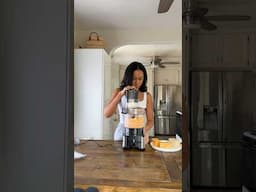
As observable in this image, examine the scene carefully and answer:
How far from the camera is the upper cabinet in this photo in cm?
331

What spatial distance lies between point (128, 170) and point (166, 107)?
16.9 feet

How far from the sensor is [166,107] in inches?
247

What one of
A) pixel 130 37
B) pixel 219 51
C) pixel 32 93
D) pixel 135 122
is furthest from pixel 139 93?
pixel 219 51

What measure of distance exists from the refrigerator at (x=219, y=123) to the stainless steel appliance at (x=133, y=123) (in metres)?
1.64

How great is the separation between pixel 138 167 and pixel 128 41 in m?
2.36

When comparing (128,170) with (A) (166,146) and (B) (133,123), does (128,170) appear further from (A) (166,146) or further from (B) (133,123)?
(A) (166,146)

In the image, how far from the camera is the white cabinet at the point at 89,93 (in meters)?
3.01

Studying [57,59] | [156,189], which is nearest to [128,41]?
[156,189]

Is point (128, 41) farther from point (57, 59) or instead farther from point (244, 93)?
point (57, 59)

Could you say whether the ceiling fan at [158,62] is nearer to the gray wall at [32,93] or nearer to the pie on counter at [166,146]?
the pie on counter at [166,146]

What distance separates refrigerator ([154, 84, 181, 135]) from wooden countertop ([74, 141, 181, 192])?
15.0 ft

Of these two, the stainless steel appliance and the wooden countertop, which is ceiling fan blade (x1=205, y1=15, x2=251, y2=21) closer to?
the stainless steel appliance

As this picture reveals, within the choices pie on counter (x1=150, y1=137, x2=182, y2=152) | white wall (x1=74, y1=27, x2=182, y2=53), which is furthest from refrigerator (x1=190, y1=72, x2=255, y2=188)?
pie on counter (x1=150, y1=137, x2=182, y2=152)

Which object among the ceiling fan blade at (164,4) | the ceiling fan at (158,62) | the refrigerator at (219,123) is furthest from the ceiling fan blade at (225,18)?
the ceiling fan at (158,62)
